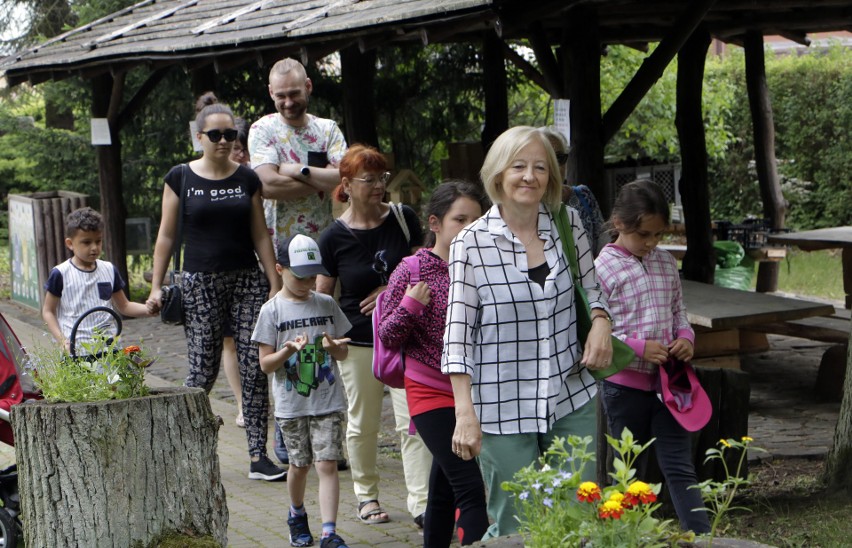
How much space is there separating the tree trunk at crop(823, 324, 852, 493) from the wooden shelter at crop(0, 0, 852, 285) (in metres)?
3.05

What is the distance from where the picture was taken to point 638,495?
8.95 feet

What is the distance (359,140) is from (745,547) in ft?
30.0

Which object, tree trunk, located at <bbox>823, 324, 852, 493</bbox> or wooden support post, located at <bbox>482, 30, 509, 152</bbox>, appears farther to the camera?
wooden support post, located at <bbox>482, 30, 509, 152</bbox>

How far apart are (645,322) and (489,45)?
27.7 ft

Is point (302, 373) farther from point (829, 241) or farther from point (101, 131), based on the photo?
point (101, 131)

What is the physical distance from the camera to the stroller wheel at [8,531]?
530 cm

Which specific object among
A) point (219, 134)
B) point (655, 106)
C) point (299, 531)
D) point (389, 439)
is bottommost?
point (389, 439)

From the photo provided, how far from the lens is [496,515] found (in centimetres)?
403

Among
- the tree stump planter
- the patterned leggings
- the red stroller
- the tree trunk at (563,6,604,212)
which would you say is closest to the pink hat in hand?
the tree stump planter

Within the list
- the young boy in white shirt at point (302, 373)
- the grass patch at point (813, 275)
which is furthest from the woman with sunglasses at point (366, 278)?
the grass patch at point (813, 275)

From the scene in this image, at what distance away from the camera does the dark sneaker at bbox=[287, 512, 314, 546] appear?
217 inches

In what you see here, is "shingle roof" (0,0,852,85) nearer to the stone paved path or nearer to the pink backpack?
the stone paved path

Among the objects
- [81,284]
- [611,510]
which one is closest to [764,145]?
[81,284]

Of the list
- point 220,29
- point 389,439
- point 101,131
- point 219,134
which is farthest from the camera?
Result: point 101,131
